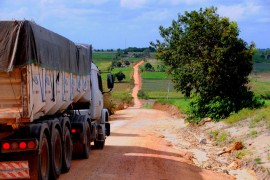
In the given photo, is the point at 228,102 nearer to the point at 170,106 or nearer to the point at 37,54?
the point at 37,54

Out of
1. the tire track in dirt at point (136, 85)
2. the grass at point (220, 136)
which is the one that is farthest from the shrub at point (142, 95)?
the grass at point (220, 136)

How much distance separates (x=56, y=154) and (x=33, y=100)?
2.83 meters

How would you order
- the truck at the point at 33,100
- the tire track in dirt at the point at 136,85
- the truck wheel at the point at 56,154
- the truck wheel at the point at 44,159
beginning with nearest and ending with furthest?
the truck at the point at 33,100, the truck wheel at the point at 44,159, the truck wheel at the point at 56,154, the tire track in dirt at the point at 136,85

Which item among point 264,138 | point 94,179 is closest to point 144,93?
point 264,138

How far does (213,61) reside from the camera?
99.3ft

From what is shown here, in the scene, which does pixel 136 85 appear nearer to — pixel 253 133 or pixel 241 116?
pixel 241 116

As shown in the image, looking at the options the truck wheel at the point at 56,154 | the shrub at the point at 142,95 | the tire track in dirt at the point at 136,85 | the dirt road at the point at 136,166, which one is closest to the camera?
the truck wheel at the point at 56,154

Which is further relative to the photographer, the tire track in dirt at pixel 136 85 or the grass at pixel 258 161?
the tire track in dirt at pixel 136 85

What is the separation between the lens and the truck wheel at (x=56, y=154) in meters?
11.7

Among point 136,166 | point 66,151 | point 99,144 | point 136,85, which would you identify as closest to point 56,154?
point 66,151

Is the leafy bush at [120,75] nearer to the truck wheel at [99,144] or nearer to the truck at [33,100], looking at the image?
the truck wheel at [99,144]

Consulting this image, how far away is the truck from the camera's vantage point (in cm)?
975

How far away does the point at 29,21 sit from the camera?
1013 centimetres

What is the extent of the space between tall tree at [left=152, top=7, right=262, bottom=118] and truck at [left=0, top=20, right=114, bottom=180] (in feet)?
57.4
